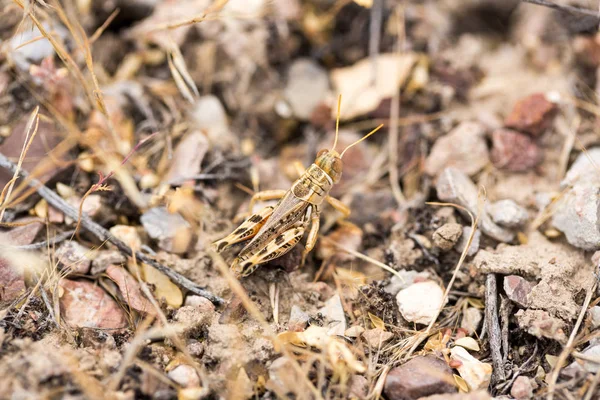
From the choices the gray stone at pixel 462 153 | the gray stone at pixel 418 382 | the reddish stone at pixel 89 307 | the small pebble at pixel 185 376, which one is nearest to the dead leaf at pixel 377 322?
the gray stone at pixel 418 382

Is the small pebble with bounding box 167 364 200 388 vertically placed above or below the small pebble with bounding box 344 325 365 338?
above

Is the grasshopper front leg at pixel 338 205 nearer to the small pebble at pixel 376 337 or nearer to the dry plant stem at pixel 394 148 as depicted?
the dry plant stem at pixel 394 148

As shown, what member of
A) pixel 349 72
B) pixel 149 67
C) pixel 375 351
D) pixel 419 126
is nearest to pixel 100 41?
pixel 149 67

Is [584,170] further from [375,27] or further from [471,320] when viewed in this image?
[375,27]

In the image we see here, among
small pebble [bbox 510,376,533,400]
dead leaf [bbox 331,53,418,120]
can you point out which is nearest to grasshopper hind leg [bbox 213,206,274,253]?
dead leaf [bbox 331,53,418,120]

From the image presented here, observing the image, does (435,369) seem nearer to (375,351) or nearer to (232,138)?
(375,351)

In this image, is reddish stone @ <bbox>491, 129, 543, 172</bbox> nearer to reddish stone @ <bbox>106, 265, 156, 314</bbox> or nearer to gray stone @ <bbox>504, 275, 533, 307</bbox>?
gray stone @ <bbox>504, 275, 533, 307</bbox>
